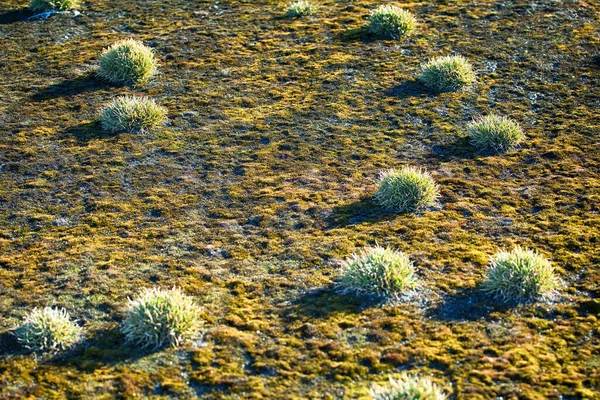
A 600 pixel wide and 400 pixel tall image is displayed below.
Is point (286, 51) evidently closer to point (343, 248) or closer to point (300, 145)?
point (300, 145)

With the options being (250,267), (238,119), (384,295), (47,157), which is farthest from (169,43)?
(384,295)

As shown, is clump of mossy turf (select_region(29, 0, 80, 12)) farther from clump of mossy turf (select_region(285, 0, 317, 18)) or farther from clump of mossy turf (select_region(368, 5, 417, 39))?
clump of mossy turf (select_region(368, 5, 417, 39))

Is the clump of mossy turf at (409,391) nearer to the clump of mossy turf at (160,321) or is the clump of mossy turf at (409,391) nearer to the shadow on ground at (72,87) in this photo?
the clump of mossy turf at (160,321)

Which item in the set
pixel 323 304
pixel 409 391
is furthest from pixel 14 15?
pixel 409 391

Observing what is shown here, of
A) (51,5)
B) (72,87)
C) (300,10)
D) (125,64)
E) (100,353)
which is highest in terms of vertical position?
(51,5)

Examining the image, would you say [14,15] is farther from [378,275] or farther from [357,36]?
[378,275]

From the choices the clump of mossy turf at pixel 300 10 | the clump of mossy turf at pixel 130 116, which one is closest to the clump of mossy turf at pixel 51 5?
the clump of mossy turf at pixel 300 10
